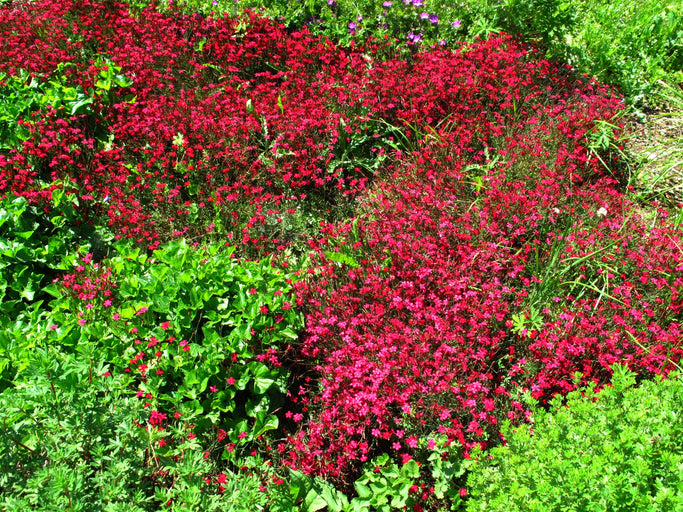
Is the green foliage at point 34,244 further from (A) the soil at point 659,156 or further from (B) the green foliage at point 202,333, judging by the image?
(A) the soil at point 659,156

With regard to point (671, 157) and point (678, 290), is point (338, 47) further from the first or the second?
point (678, 290)

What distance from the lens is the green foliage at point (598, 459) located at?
2.03m

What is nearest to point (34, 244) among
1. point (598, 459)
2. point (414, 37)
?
point (598, 459)

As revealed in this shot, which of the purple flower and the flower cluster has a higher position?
the purple flower

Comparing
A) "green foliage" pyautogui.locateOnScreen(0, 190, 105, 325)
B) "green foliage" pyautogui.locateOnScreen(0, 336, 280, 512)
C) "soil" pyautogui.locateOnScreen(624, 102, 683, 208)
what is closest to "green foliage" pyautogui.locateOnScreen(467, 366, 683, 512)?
"green foliage" pyautogui.locateOnScreen(0, 336, 280, 512)

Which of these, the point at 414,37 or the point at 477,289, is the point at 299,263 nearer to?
the point at 477,289

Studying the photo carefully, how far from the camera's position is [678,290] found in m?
3.65

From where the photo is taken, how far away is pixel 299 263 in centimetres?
399

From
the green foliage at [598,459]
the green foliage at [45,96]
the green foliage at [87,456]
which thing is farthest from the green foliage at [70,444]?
the green foliage at [45,96]

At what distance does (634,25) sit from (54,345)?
685cm

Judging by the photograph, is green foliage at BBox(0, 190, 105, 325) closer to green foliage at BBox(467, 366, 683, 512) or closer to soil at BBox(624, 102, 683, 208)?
green foliage at BBox(467, 366, 683, 512)

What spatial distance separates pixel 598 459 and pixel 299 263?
2432 millimetres

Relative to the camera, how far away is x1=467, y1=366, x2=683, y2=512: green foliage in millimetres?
2033

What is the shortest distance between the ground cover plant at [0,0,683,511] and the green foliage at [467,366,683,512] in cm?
22
